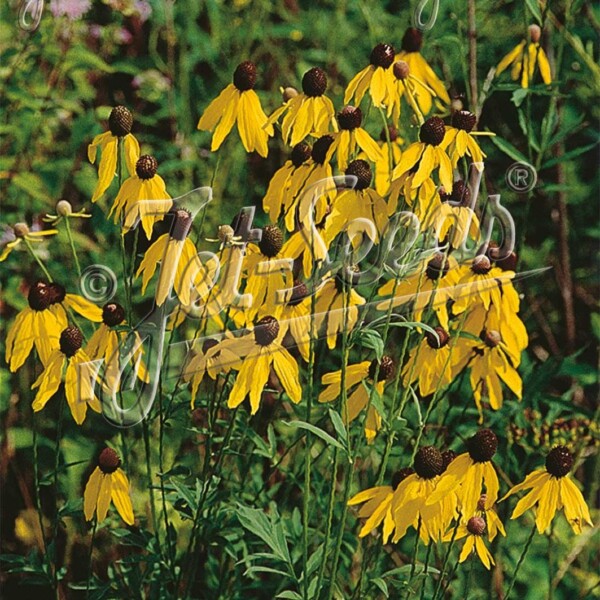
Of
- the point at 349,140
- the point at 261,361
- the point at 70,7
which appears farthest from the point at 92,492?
the point at 70,7

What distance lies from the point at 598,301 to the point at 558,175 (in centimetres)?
51

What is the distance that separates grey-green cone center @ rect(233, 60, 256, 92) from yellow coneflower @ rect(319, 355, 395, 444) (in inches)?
18.5

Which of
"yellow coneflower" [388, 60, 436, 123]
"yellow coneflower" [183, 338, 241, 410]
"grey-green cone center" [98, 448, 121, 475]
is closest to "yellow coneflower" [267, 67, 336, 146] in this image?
"yellow coneflower" [388, 60, 436, 123]

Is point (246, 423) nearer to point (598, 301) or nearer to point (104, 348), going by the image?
point (104, 348)

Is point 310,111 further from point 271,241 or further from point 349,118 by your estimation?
point 271,241

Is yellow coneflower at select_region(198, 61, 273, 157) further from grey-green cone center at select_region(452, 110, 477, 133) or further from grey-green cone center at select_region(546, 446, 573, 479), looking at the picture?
grey-green cone center at select_region(546, 446, 573, 479)

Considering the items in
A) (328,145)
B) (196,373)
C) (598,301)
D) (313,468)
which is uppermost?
(328,145)

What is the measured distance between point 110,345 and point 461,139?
2.01ft

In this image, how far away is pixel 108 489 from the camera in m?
1.51

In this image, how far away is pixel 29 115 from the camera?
2.65 m

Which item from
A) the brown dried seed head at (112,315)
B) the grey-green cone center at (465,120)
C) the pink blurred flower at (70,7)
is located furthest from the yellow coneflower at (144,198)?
the pink blurred flower at (70,7)

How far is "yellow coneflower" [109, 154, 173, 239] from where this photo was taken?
4.73 feet

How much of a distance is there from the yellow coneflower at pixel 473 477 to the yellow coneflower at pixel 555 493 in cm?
→ 4

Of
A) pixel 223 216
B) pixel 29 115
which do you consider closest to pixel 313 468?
pixel 223 216
